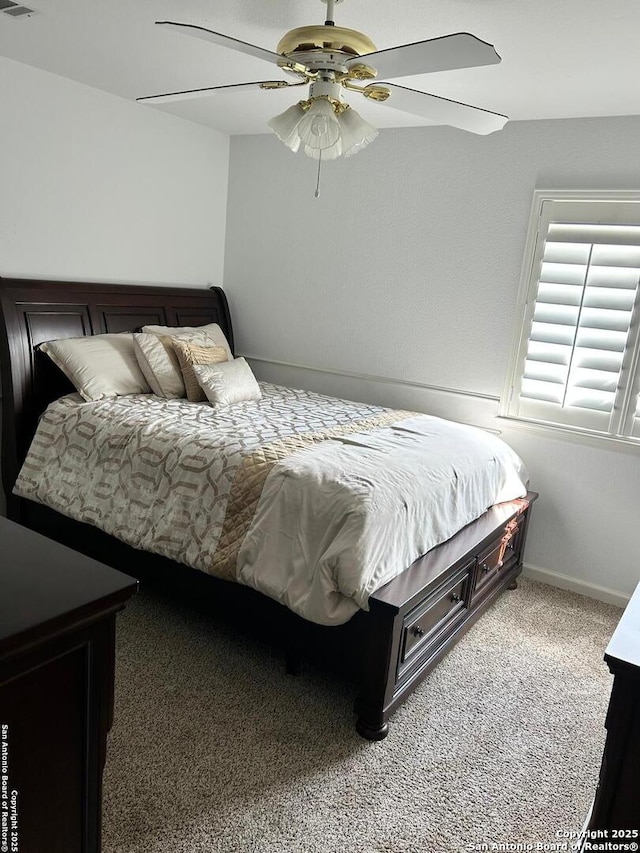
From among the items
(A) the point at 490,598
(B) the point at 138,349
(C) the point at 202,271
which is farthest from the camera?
(C) the point at 202,271

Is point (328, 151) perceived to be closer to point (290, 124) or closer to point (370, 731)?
point (290, 124)

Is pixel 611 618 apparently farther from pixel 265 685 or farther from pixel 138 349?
pixel 138 349

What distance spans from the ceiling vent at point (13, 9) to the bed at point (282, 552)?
48.6 inches

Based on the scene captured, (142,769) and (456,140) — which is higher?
(456,140)

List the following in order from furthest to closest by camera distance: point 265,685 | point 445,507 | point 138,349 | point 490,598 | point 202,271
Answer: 1. point 202,271
2. point 138,349
3. point 490,598
4. point 445,507
5. point 265,685

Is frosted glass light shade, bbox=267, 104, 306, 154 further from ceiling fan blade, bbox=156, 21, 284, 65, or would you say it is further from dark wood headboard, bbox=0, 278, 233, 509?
dark wood headboard, bbox=0, 278, 233, 509

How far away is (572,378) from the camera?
333cm

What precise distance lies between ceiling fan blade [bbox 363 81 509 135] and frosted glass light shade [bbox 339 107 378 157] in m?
0.09

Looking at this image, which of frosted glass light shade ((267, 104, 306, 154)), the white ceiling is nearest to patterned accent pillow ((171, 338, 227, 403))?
the white ceiling

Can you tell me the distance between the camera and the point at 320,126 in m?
2.04

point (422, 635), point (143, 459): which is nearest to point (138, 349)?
point (143, 459)

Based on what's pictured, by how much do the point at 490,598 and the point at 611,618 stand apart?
0.62m

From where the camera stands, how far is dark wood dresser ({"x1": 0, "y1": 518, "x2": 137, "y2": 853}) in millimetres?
858

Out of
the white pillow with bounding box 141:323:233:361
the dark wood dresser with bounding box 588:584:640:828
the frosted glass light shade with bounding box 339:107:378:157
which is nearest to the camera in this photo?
the dark wood dresser with bounding box 588:584:640:828
